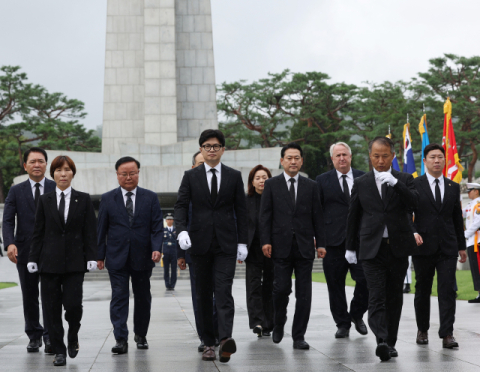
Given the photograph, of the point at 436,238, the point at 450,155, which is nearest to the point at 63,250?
the point at 436,238

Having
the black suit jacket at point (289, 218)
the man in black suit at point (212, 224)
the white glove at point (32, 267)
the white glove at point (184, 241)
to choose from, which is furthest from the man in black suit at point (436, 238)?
the white glove at point (32, 267)

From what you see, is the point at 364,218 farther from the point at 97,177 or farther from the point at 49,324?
the point at 97,177

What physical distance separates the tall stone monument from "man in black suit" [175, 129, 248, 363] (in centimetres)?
2343

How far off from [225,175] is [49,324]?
194 cm

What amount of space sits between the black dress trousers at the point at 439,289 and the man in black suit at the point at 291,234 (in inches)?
37.9

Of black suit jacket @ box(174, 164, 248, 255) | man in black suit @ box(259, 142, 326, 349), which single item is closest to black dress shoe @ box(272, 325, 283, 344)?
man in black suit @ box(259, 142, 326, 349)

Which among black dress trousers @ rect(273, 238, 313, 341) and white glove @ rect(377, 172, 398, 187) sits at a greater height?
white glove @ rect(377, 172, 398, 187)

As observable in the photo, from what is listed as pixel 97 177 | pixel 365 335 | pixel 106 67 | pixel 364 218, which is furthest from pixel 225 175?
pixel 106 67

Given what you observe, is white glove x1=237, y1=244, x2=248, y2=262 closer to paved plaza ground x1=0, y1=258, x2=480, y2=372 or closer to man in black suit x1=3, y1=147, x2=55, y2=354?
paved plaza ground x1=0, y1=258, x2=480, y2=372

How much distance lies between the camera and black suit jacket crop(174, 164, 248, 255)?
569 centimetres

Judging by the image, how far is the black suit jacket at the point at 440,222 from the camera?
20.5ft

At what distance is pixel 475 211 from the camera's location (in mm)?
11453

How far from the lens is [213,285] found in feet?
19.1

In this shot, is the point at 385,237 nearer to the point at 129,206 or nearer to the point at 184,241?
the point at 184,241
